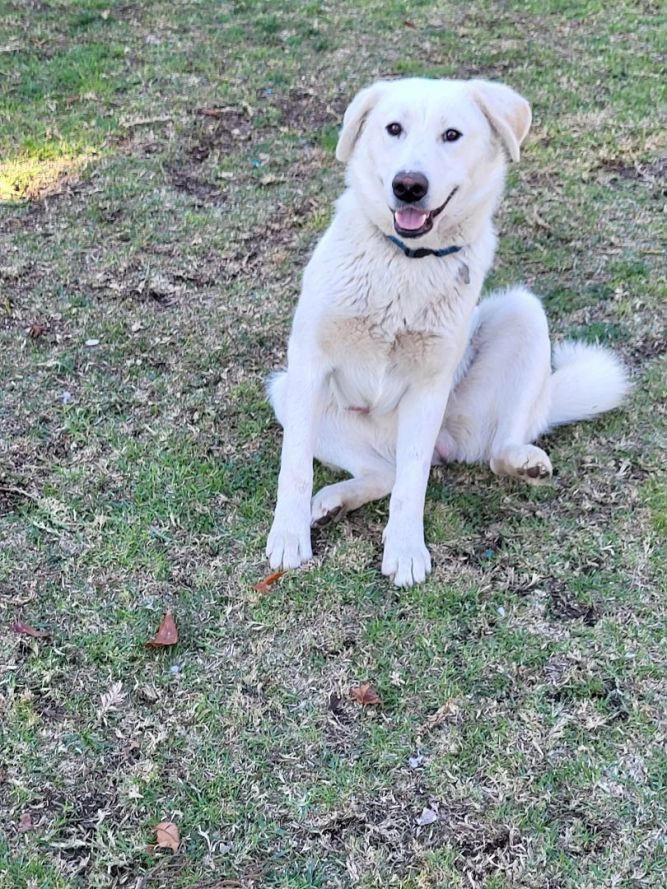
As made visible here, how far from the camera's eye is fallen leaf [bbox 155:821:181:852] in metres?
2.09

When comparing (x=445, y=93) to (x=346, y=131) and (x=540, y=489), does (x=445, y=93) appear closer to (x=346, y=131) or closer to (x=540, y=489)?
(x=346, y=131)

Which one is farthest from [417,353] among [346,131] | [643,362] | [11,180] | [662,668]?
[11,180]

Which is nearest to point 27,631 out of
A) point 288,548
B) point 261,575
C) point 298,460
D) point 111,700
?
point 111,700

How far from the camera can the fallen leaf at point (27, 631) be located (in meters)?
2.59

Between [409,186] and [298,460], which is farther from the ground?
[409,186]

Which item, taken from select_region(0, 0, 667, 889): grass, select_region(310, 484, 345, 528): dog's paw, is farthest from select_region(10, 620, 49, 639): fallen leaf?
select_region(310, 484, 345, 528): dog's paw

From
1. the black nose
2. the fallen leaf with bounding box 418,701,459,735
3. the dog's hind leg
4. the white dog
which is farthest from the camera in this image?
the dog's hind leg

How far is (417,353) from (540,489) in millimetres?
740

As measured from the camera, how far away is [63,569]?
2818mm

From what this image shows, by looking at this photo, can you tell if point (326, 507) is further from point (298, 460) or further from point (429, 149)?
point (429, 149)

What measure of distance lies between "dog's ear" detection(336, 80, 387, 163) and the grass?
3.74 ft

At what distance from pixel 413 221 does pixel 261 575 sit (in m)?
1.20

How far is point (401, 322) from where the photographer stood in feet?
9.04

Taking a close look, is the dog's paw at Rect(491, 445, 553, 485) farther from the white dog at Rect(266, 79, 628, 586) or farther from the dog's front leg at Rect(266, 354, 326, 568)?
the dog's front leg at Rect(266, 354, 326, 568)
